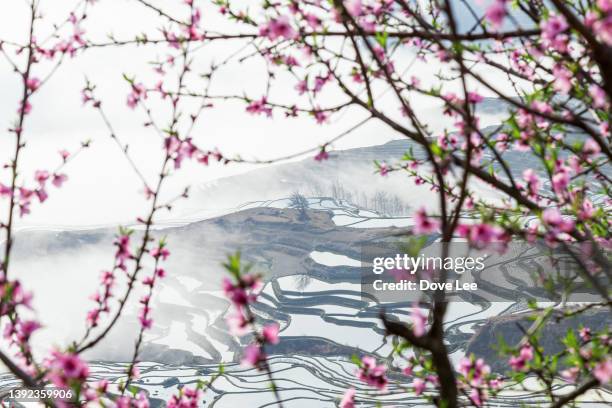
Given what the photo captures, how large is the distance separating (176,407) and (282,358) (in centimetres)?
1154

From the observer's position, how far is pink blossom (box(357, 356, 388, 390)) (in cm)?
208

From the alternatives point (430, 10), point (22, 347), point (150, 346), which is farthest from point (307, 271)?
point (22, 347)

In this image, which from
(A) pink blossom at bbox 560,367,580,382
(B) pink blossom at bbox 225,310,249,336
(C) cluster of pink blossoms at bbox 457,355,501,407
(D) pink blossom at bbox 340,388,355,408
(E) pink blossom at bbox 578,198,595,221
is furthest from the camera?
(A) pink blossom at bbox 560,367,580,382

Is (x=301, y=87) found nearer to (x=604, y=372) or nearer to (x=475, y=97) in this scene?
(x=475, y=97)

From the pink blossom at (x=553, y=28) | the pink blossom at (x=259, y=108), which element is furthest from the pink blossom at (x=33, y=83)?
the pink blossom at (x=553, y=28)

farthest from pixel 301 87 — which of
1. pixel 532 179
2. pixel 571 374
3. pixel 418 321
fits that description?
pixel 571 374

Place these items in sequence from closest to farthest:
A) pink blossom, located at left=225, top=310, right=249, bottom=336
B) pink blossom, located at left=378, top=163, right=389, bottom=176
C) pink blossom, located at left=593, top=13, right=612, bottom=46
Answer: pink blossom, located at left=225, top=310, right=249, bottom=336 < pink blossom, located at left=593, top=13, right=612, bottom=46 < pink blossom, located at left=378, top=163, right=389, bottom=176

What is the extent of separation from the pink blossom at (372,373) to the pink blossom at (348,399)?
7cm

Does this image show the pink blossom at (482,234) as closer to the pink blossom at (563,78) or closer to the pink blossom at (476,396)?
the pink blossom at (563,78)

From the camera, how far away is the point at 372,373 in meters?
2.26

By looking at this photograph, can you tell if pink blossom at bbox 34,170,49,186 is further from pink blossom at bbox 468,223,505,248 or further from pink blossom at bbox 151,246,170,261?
pink blossom at bbox 468,223,505,248

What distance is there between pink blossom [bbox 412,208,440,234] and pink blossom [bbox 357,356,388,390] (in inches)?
30.7

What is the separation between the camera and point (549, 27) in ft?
5.77

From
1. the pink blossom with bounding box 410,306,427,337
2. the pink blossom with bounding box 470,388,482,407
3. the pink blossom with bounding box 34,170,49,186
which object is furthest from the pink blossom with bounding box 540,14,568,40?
the pink blossom with bounding box 34,170,49,186
